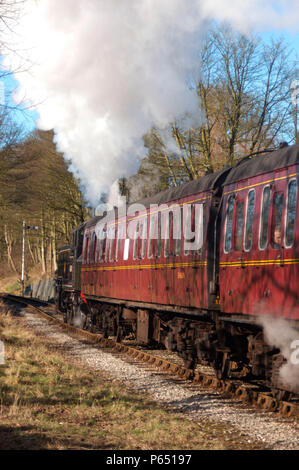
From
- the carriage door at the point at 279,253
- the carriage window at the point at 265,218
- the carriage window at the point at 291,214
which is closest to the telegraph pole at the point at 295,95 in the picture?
the carriage window at the point at 265,218

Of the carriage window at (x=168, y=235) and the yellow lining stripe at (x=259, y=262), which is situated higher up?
the carriage window at (x=168, y=235)

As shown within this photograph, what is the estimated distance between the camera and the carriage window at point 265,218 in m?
8.70

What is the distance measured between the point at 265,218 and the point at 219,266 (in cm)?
181

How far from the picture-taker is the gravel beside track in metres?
7.36

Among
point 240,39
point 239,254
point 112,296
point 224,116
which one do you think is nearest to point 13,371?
point 239,254

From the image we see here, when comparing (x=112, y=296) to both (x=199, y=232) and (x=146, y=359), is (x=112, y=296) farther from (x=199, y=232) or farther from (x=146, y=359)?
(x=199, y=232)

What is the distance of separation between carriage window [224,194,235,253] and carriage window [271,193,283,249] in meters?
1.46

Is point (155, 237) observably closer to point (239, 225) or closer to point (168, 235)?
point (168, 235)

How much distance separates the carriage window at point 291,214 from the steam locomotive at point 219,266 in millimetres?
14

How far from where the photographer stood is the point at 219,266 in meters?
10.3

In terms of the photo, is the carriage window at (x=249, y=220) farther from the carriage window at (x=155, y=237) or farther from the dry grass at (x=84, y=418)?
the carriage window at (x=155, y=237)

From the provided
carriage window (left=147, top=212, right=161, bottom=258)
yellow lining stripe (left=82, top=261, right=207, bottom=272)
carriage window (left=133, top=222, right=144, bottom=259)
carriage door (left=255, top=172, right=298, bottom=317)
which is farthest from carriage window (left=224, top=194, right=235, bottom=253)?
carriage window (left=133, top=222, right=144, bottom=259)

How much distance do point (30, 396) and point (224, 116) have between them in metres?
16.8

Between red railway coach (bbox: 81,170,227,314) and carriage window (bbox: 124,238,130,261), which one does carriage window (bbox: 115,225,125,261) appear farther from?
carriage window (bbox: 124,238,130,261)
